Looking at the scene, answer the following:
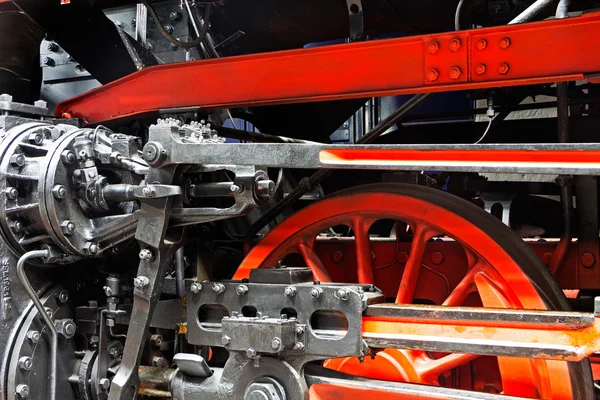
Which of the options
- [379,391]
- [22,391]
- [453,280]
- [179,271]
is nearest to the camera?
[379,391]

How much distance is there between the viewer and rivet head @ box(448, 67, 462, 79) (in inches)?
72.2

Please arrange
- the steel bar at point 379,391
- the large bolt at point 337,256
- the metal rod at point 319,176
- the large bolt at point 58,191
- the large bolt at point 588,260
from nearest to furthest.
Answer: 1. the steel bar at point 379,391
2. the large bolt at point 58,191
3. the large bolt at point 588,260
4. the metal rod at point 319,176
5. the large bolt at point 337,256

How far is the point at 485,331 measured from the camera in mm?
1616

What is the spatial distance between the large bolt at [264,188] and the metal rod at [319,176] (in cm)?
42

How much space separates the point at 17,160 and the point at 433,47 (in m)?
1.37

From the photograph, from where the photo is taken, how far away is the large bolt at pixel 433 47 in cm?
186

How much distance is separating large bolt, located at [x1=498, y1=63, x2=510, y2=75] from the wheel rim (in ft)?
1.38

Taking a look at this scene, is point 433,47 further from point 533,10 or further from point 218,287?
point 218,287

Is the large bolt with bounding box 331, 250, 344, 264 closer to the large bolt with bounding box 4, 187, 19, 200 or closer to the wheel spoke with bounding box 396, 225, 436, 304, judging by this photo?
the wheel spoke with bounding box 396, 225, 436, 304

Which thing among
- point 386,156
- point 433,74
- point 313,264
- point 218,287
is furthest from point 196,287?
point 433,74

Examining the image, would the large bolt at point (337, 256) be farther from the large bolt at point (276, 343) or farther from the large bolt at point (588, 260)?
the large bolt at point (588, 260)

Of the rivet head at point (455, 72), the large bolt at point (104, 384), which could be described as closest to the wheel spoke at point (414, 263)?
the rivet head at point (455, 72)

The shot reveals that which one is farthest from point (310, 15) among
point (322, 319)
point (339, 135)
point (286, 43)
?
point (322, 319)

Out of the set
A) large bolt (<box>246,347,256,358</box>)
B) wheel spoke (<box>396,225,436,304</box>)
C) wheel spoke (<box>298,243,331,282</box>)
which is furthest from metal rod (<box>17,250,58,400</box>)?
wheel spoke (<box>396,225,436,304</box>)
